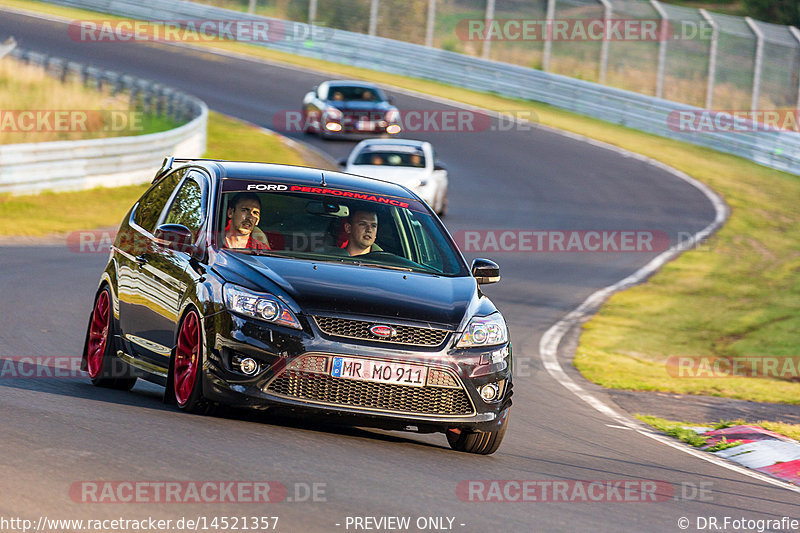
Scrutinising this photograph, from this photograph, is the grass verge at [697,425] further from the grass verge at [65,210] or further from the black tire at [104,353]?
the grass verge at [65,210]

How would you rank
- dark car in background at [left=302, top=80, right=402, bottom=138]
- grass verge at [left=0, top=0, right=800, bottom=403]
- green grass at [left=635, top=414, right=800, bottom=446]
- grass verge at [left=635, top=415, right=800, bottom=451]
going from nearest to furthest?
green grass at [left=635, top=414, right=800, bottom=446] < grass verge at [left=635, top=415, right=800, bottom=451] < grass verge at [left=0, top=0, right=800, bottom=403] < dark car in background at [left=302, top=80, right=402, bottom=138]

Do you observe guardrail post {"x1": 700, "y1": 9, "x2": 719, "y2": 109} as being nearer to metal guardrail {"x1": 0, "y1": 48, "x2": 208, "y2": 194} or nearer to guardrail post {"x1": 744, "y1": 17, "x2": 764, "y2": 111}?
guardrail post {"x1": 744, "y1": 17, "x2": 764, "y2": 111}

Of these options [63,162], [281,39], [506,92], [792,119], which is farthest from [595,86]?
[63,162]

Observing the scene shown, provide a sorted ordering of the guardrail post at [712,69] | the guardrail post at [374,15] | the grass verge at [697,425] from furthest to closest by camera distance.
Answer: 1. the guardrail post at [374,15]
2. the guardrail post at [712,69]
3. the grass verge at [697,425]

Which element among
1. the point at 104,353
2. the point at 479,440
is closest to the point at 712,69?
the point at 104,353

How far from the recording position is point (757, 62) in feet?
120

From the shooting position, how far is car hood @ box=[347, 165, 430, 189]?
77.9 ft

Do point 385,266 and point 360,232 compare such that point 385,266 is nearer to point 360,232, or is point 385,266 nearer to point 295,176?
point 360,232

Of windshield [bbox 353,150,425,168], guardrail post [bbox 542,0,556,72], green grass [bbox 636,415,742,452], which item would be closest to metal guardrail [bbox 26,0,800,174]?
guardrail post [bbox 542,0,556,72]

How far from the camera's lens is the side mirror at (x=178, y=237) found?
8.10 meters

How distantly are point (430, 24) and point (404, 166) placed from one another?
21.6 meters

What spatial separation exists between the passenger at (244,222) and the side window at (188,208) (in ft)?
0.76

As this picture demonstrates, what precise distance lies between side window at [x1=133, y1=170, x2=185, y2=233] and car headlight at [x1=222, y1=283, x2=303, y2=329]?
5.82 ft

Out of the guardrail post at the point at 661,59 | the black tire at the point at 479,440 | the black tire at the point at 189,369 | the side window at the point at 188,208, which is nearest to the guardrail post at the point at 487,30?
the guardrail post at the point at 661,59
